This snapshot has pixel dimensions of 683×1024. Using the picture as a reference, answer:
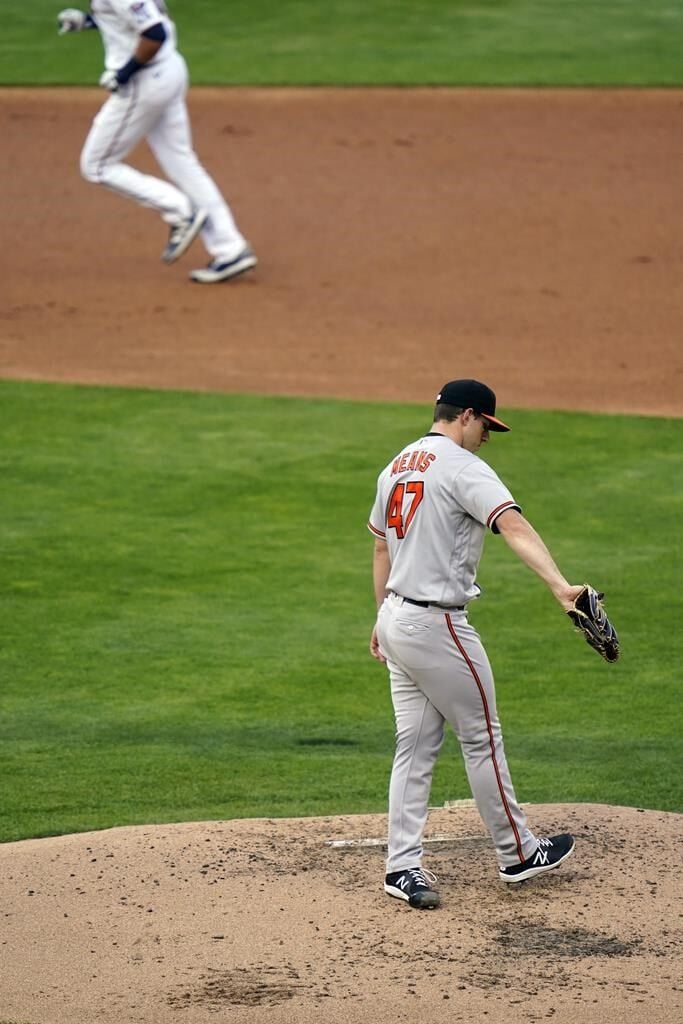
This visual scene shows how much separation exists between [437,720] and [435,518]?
0.66 metres

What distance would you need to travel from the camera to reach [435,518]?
5352 mm

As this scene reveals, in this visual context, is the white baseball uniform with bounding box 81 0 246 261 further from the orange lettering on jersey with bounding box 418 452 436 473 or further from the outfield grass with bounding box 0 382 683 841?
the orange lettering on jersey with bounding box 418 452 436 473

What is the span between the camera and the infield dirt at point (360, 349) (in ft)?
16.1

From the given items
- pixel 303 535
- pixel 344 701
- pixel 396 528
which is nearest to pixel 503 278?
pixel 303 535

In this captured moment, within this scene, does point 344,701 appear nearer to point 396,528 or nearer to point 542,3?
point 396,528

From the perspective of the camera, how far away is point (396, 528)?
547 centimetres

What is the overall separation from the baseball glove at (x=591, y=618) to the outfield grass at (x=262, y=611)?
1.59m

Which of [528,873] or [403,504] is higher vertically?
[403,504]

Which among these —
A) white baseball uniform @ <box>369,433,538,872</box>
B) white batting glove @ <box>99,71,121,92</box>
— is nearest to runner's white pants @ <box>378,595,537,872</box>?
white baseball uniform @ <box>369,433,538,872</box>

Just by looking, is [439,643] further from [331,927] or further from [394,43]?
[394,43]

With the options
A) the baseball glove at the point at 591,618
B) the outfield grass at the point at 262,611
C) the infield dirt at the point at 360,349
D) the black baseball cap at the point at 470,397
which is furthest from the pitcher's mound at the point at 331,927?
the black baseball cap at the point at 470,397

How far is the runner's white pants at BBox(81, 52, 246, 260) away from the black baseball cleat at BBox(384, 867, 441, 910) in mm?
8630

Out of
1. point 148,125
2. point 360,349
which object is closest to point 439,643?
point 360,349

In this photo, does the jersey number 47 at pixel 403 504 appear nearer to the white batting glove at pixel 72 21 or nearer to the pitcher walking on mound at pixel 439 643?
the pitcher walking on mound at pixel 439 643
